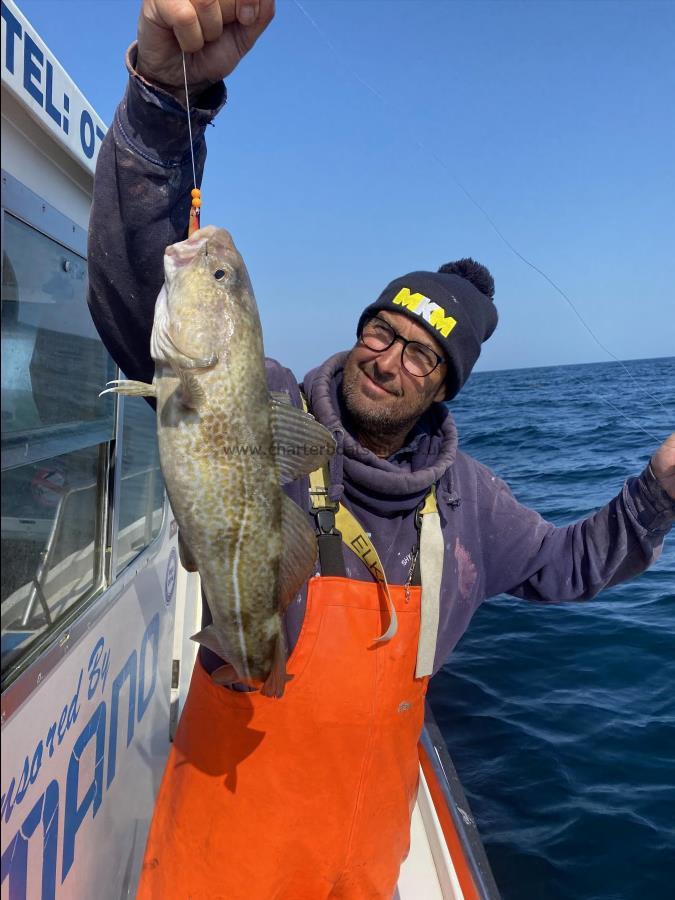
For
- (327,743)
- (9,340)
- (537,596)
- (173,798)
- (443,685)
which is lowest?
(443,685)

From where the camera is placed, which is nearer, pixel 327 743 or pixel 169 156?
pixel 169 156

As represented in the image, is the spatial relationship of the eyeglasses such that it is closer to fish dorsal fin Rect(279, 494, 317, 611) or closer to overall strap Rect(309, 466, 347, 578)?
overall strap Rect(309, 466, 347, 578)

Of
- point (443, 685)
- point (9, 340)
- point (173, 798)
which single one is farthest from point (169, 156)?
point (443, 685)

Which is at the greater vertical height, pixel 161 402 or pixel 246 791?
pixel 161 402

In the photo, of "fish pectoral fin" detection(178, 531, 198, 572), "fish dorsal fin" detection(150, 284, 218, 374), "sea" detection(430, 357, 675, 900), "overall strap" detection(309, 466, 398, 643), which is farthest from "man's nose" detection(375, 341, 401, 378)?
"sea" detection(430, 357, 675, 900)

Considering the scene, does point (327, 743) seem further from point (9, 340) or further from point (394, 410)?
point (9, 340)

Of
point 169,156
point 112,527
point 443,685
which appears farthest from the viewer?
point 443,685

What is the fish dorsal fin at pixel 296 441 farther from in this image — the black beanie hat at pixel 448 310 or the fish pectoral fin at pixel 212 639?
the black beanie hat at pixel 448 310

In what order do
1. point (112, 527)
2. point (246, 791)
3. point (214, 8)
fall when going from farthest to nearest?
point (112, 527) < point (246, 791) < point (214, 8)

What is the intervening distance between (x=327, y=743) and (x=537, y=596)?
4.42 ft

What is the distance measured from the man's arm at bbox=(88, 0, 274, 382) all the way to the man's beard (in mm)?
918

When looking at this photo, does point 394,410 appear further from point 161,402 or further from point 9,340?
point 9,340

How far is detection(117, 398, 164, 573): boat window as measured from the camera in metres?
3.40

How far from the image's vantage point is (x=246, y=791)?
2.47 metres
